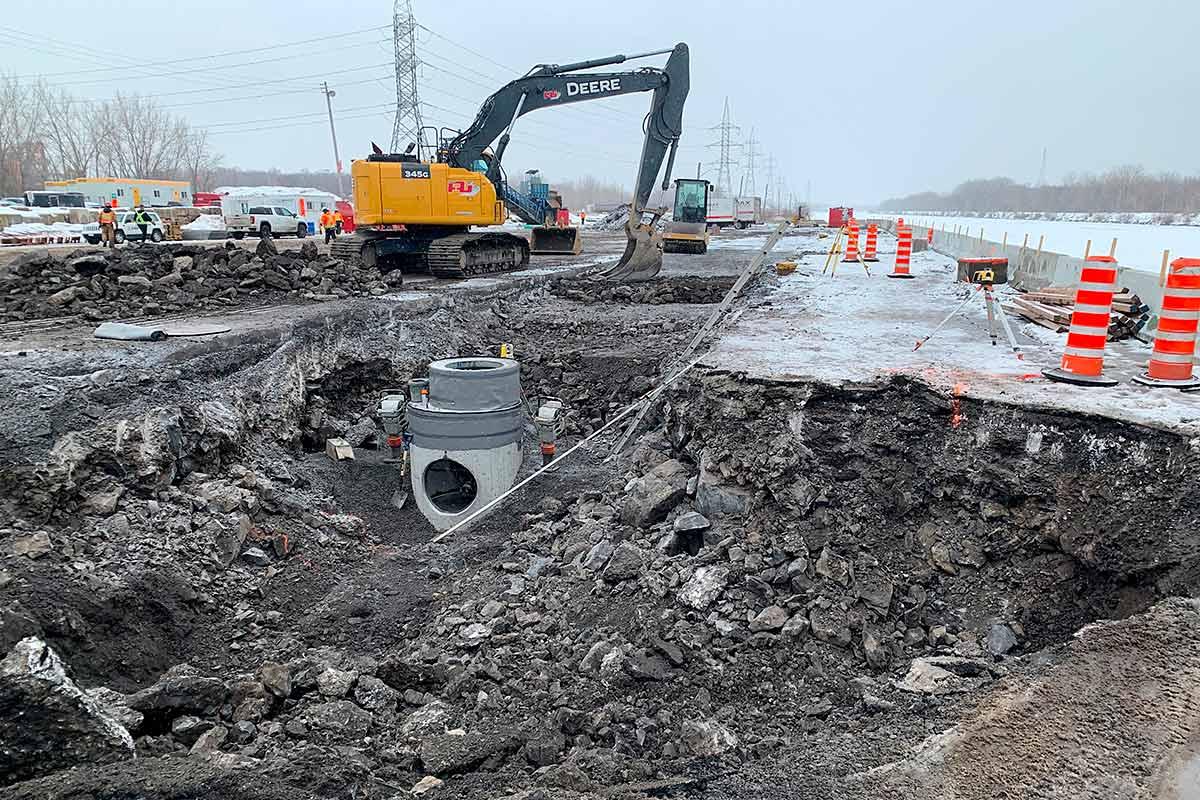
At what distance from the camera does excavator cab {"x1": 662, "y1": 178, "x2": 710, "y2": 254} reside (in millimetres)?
24719

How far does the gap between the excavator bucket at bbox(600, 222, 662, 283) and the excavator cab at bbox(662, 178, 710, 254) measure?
814 centimetres

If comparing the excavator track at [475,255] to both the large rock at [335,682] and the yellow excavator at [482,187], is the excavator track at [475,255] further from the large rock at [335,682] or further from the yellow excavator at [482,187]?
the large rock at [335,682]

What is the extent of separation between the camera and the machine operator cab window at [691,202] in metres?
27.2

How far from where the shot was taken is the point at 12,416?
537 cm

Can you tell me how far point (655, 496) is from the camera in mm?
5473

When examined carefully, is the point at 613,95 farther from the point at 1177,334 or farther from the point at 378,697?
the point at 378,697

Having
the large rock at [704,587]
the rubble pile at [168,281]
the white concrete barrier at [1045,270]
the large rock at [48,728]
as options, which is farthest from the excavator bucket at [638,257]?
the large rock at [48,728]

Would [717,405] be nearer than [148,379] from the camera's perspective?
Yes

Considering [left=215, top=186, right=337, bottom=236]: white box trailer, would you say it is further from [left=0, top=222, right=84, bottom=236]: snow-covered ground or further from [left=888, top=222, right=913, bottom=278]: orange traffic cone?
[left=888, top=222, right=913, bottom=278]: orange traffic cone

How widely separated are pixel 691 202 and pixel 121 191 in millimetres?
39713

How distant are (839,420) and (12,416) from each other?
237 inches

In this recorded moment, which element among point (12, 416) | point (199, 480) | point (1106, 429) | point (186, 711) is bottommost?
point (186, 711)

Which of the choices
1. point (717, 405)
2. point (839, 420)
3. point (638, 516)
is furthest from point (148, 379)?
point (839, 420)

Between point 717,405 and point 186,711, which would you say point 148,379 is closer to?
point 186,711
